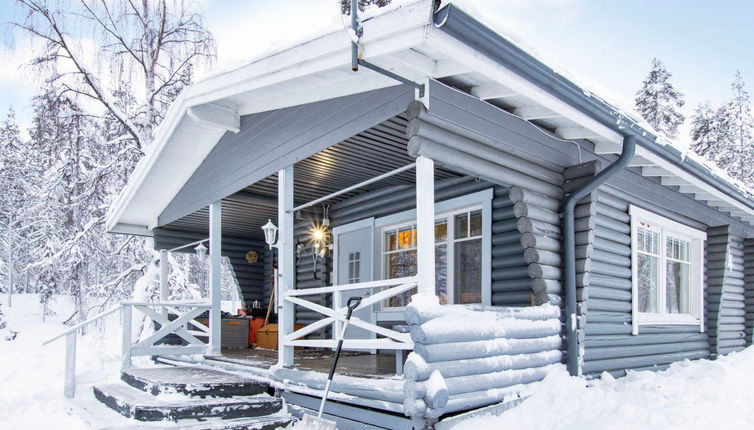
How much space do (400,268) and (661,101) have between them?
20.2 m

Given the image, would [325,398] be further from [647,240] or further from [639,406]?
[647,240]

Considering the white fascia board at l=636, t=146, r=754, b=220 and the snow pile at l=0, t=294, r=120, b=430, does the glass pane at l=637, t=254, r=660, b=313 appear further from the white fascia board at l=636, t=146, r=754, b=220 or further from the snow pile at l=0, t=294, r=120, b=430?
the snow pile at l=0, t=294, r=120, b=430

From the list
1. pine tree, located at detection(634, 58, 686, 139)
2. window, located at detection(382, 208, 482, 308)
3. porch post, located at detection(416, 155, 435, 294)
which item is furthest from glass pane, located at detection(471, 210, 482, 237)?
pine tree, located at detection(634, 58, 686, 139)

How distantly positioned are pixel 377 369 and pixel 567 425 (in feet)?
6.66

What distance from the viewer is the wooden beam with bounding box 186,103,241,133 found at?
691 centimetres

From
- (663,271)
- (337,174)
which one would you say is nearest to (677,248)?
(663,271)

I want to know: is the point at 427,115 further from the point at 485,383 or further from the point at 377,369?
the point at 377,369

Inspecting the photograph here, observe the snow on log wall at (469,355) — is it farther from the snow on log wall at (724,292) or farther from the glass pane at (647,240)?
the snow on log wall at (724,292)

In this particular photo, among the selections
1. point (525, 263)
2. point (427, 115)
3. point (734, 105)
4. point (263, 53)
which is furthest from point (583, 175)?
point (734, 105)

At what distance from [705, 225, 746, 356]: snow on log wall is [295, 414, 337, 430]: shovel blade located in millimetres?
6685

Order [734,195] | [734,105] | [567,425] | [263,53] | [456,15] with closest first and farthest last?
[456,15] < [567,425] < [263,53] < [734,195] < [734,105]

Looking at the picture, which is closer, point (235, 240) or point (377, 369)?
point (377, 369)

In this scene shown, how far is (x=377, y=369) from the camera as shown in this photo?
5723 millimetres

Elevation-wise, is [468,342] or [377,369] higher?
[468,342]
